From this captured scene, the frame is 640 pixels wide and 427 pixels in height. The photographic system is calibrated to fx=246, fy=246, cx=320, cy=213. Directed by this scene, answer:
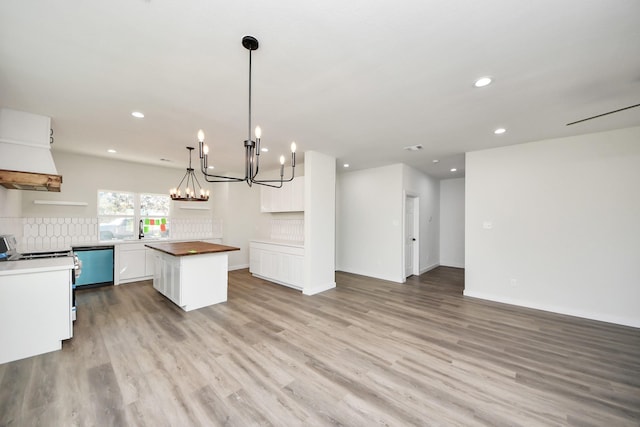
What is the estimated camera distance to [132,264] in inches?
209

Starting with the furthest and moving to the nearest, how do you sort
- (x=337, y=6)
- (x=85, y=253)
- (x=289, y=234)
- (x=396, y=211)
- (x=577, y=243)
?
(x=289, y=234) → (x=396, y=211) → (x=85, y=253) → (x=577, y=243) → (x=337, y=6)

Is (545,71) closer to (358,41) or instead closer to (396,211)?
(358,41)

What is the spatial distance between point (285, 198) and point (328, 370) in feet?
13.0

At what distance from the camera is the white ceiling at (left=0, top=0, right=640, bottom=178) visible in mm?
1512

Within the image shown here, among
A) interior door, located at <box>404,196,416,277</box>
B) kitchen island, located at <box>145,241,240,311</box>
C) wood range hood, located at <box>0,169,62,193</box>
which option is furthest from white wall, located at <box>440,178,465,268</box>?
wood range hood, located at <box>0,169,62,193</box>

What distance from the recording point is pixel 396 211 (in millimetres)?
5543

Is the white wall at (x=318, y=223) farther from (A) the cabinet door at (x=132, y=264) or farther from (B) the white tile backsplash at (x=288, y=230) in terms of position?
(A) the cabinet door at (x=132, y=264)

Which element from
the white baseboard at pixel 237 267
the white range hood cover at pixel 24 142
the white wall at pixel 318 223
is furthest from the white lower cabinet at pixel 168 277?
the white wall at pixel 318 223

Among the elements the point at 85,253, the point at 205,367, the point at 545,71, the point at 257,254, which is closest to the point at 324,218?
the point at 257,254

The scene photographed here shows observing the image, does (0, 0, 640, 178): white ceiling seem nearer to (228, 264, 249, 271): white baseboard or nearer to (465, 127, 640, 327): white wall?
(465, 127, 640, 327): white wall

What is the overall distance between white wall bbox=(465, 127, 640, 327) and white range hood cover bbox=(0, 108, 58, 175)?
6.34m

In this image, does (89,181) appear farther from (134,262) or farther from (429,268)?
(429,268)

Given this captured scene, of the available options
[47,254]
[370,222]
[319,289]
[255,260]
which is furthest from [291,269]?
[47,254]

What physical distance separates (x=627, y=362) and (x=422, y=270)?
3.99m
